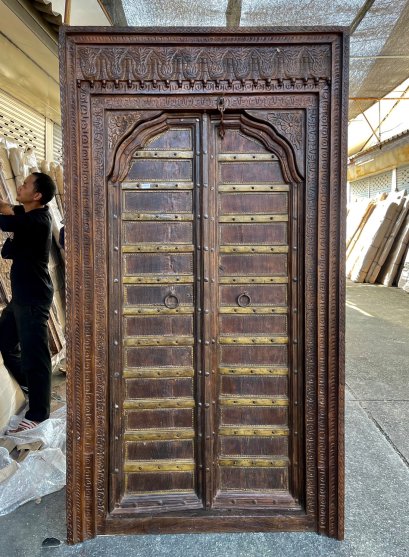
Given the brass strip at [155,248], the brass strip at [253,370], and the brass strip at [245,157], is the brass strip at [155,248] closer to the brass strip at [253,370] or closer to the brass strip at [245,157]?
the brass strip at [245,157]

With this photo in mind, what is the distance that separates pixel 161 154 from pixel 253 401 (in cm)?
124

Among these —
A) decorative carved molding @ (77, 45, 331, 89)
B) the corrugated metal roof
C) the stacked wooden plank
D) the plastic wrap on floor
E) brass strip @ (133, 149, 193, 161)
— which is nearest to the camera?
decorative carved molding @ (77, 45, 331, 89)

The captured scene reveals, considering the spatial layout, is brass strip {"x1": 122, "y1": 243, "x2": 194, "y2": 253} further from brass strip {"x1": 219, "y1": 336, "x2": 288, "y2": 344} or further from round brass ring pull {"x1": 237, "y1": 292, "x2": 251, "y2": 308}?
brass strip {"x1": 219, "y1": 336, "x2": 288, "y2": 344}

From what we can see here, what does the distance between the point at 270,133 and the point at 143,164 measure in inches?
23.6

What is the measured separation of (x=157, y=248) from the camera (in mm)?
1955

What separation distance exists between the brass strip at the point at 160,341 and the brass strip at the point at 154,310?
118mm

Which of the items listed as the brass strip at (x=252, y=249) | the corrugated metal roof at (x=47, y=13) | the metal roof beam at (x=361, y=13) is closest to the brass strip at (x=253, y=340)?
the brass strip at (x=252, y=249)

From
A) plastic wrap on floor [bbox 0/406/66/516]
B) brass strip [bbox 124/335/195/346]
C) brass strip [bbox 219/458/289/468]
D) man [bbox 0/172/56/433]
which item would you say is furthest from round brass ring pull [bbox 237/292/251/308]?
man [bbox 0/172/56/433]

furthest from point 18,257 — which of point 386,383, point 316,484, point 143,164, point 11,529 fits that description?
point 386,383

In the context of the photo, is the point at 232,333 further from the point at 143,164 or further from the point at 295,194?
the point at 143,164

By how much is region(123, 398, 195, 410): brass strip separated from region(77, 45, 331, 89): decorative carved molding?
144 centimetres

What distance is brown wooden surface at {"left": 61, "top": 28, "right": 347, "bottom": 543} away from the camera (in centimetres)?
183

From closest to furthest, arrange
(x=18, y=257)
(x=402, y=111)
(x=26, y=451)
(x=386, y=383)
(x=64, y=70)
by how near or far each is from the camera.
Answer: (x=64, y=70)
(x=26, y=451)
(x=18, y=257)
(x=386, y=383)
(x=402, y=111)

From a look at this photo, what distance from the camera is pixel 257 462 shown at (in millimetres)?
2014
